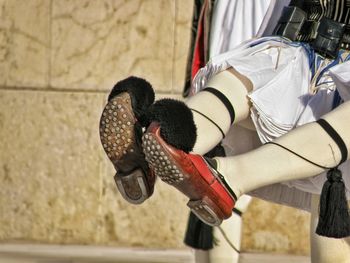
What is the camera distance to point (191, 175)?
11.3 feet

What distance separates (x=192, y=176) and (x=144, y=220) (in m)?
3.89

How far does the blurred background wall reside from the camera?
7.24 metres

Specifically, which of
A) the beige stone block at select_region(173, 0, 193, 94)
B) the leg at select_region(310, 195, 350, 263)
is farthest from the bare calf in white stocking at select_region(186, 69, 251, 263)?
the beige stone block at select_region(173, 0, 193, 94)

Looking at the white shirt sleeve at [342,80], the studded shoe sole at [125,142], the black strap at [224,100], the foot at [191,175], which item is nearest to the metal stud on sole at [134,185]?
the studded shoe sole at [125,142]

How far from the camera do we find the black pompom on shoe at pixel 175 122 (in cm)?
339

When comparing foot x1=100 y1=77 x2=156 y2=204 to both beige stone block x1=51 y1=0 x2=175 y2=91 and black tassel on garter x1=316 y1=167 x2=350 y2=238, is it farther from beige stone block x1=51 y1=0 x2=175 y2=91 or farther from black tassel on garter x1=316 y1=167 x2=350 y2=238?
beige stone block x1=51 y1=0 x2=175 y2=91

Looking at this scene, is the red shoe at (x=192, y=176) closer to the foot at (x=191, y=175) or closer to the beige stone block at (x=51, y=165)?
the foot at (x=191, y=175)

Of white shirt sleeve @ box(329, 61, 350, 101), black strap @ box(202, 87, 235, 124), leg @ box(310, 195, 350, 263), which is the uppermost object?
white shirt sleeve @ box(329, 61, 350, 101)

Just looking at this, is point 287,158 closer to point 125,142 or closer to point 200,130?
point 200,130

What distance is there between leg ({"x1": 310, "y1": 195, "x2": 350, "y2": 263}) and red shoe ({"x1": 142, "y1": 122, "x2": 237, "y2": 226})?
72cm

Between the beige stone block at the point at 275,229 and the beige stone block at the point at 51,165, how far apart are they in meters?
0.98

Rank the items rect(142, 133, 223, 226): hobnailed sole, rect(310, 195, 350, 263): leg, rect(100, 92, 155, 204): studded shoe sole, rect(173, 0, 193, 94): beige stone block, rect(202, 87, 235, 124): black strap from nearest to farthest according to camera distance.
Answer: rect(142, 133, 223, 226): hobnailed sole < rect(100, 92, 155, 204): studded shoe sole < rect(202, 87, 235, 124): black strap < rect(310, 195, 350, 263): leg < rect(173, 0, 193, 94): beige stone block

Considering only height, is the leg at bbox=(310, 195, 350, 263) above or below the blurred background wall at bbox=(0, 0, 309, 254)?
above

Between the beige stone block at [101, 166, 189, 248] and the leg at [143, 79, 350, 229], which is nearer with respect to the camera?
the leg at [143, 79, 350, 229]
